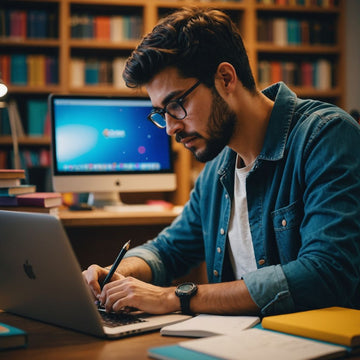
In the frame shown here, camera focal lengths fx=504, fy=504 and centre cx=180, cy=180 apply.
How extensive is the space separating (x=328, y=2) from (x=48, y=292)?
369 cm

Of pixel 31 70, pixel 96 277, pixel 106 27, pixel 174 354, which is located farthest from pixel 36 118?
pixel 174 354

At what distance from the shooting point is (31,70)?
143 inches

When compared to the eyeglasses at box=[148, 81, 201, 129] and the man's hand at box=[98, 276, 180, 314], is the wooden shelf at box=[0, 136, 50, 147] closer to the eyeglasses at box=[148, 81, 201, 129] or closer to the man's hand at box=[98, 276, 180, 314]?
the eyeglasses at box=[148, 81, 201, 129]

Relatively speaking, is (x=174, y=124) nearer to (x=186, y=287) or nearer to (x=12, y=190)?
(x=186, y=287)

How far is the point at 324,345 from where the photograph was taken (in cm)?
71

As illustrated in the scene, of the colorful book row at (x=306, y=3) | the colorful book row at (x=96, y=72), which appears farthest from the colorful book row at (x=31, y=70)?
the colorful book row at (x=306, y=3)

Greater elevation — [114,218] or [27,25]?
[27,25]

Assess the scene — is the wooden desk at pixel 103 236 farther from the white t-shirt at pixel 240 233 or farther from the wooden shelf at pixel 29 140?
the wooden shelf at pixel 29 140

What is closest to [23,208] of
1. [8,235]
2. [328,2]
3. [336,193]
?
[8,235]

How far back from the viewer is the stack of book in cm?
158

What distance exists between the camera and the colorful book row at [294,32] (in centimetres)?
390

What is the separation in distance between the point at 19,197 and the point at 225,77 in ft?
2.59

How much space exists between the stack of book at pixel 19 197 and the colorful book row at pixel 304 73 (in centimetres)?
269

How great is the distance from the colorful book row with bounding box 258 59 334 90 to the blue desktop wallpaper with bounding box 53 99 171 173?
1862 millimetres
